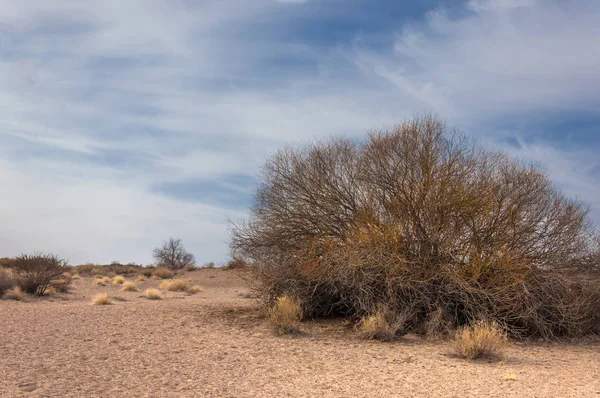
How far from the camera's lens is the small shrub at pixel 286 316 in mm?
14477

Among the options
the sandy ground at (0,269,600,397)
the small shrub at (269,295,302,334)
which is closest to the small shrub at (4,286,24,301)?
the sandy ground at (0,269,600,397)

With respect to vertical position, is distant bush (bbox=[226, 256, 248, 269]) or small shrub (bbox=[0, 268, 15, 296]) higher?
distant bush (bbox=[226, 256, 248, 269])

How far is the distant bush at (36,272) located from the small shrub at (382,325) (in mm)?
17433

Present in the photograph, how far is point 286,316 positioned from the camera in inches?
578

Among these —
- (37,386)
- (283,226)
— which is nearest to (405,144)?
(283,226)

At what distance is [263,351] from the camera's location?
1223 cm

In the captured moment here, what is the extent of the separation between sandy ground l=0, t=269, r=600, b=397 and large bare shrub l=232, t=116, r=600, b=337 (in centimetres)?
99

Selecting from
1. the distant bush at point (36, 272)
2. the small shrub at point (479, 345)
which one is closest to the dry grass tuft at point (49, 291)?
the distant bush at point (36, 272)

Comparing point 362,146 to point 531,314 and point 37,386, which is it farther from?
point 37,386

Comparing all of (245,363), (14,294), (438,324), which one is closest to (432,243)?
(438,324)

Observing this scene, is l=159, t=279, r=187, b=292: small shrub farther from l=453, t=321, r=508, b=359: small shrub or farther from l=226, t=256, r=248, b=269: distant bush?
l=453, t=321, r=508, b=359: small shrub

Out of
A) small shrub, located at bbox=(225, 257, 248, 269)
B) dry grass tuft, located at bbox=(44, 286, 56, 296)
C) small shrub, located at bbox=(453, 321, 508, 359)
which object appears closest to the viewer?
small shrub, located at bbox=(453, 321, 508, 359)

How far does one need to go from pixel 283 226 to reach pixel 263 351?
604cm

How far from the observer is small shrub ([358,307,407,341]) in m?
14.0
